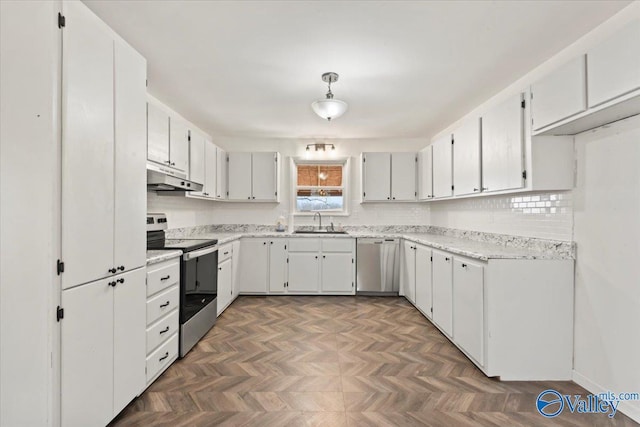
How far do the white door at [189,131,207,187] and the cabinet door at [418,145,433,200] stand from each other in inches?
125

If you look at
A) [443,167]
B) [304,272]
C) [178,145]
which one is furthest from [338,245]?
[178,145]

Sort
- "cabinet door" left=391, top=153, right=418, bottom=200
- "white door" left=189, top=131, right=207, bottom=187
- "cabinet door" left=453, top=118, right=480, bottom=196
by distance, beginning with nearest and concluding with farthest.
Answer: "cabinet door" left=453, top=118, right=480, bottom=196 < "white door" left=189, top=131, right=207, bottom=187 < "cabinet door" left=391, top=153, right=418, bottom=200

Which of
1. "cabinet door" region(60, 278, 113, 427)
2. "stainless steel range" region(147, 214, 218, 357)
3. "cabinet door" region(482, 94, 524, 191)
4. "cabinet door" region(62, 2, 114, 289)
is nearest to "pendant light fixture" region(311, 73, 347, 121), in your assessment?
"cabinet door" region(482, 94, 524, 191)

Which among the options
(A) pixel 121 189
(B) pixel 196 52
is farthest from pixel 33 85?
(B) pixel 196 52

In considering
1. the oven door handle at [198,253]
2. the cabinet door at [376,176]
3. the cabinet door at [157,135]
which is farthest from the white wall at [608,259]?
the cabinet door at [157,135]

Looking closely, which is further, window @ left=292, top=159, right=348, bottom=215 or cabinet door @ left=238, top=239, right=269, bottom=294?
window @ left=292, top=159, right=348, bottom=215

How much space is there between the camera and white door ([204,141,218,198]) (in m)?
4.06

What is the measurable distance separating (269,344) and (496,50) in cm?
322

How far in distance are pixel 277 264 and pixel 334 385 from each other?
243 centimetres

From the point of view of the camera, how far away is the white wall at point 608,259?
6.11 feet

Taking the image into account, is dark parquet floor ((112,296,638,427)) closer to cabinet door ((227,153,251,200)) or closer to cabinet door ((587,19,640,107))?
cabinet door ((587,19,640,107))

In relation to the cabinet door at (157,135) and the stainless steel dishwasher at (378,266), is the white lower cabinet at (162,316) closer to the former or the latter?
the cabinet door at (157,135)

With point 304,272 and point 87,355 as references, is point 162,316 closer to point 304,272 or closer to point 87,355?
point 87,355

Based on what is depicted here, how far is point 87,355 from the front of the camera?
154 cm
